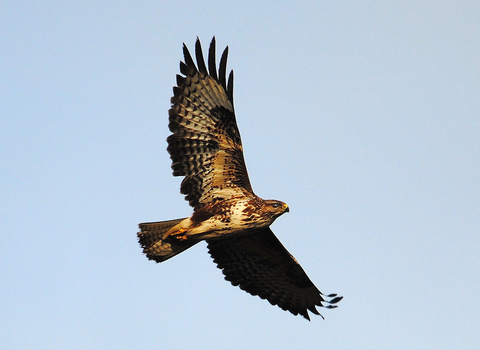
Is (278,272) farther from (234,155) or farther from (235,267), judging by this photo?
(234,155)

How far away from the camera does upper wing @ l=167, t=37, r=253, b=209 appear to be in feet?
37.6

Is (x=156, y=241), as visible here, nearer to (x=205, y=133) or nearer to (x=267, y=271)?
(x=205, y=133)

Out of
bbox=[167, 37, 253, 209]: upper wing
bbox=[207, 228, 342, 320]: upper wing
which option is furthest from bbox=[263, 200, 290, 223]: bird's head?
bbox=[207, 228, 342, 320]: upper wing

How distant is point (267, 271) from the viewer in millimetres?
13266

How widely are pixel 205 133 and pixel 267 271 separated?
3378mm

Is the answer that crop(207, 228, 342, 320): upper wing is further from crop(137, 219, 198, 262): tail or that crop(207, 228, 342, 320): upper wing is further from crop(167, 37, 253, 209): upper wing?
crop(167, 37, 253, 209): upper wing

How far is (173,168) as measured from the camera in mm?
11555

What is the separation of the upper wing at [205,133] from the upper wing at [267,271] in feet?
4.41

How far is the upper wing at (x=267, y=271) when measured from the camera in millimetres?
12719

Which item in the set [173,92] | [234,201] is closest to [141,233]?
[234,201]

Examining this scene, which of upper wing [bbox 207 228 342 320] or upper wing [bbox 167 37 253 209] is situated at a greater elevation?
upper wing [bbox 167 37 253 209]

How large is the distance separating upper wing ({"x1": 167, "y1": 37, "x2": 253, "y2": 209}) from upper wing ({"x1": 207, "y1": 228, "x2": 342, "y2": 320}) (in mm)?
1344

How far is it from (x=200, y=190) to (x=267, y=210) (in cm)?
131

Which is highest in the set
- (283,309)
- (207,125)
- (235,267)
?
(207,125)
